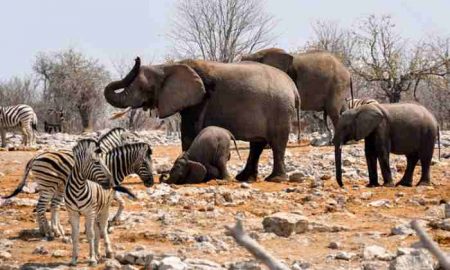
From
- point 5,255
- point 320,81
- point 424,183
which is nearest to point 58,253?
point 5,255

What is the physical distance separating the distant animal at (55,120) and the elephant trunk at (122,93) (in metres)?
29.9

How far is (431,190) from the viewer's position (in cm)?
1473

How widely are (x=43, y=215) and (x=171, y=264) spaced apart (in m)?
2.68

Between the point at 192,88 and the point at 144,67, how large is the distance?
996mm

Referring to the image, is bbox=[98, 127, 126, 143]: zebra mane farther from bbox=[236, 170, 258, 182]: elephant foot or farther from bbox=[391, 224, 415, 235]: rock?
bbox=[236, 170, 258, 182]: elephant foot

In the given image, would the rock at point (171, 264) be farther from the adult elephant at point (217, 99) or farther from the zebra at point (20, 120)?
the zebra at point (20, 120)

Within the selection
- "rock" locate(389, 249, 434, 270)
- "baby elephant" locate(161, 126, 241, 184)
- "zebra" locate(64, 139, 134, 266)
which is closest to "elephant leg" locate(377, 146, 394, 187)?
"baby elephant" locate(161, 126, 241, 184)

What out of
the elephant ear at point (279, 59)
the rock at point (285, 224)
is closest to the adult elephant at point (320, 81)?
the elephant ear at point (279, 59)

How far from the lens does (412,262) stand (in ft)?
24.1

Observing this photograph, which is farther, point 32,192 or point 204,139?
point 204,139

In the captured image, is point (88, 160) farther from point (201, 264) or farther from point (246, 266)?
point (246, 266)

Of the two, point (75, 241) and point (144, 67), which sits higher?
point (144, 67)

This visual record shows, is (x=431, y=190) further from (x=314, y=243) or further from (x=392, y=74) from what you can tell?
(x=392, y=74)

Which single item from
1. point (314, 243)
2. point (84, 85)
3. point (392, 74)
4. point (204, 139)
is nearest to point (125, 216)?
point (314, 243)
